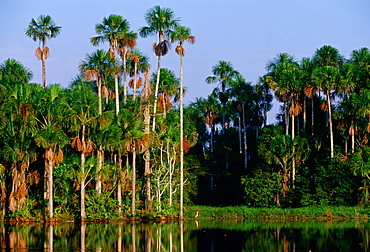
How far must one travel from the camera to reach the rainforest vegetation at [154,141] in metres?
46.2

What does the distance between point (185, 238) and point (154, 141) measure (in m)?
18.2

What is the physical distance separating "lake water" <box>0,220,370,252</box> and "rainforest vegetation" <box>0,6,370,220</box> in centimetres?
544

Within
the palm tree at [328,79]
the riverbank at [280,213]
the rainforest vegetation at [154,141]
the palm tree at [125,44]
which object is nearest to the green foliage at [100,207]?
the rainforest vegetation at [154,141]

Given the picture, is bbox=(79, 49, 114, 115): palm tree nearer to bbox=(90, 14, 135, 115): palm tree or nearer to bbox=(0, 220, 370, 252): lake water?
bbox=(90, 14, 135, 115): palm tree

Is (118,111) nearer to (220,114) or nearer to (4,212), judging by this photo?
(4,212)

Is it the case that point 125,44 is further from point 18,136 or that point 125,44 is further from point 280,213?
point 280,213

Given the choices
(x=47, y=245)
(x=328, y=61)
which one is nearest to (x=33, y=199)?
(x=47, y=245)

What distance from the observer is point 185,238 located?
33.0 meters

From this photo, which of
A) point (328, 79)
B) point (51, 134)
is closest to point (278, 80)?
point (328, 79)

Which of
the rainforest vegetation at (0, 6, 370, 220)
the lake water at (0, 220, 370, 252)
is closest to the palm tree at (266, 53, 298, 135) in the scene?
the rainforest vegetation at (0, 6, 370, 220)

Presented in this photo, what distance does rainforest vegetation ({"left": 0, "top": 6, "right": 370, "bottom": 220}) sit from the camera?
151ft

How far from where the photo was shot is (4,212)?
47125 mm

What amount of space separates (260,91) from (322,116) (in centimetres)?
765

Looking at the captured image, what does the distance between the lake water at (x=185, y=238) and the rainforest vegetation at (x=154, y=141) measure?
5.44m
